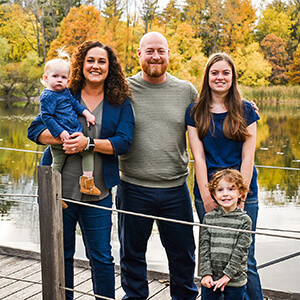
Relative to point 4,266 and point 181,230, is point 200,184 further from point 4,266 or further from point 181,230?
point 4,266

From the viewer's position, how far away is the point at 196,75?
22812 millimetres

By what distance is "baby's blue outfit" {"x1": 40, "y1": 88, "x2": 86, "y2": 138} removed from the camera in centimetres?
197

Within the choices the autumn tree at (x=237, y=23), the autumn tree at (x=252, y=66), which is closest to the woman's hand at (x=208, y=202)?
the autumn tree at (x=252, y=66)

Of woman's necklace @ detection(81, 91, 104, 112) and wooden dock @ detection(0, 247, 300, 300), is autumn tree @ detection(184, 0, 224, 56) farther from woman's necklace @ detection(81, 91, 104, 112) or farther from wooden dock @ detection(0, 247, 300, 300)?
woman's necklace @ detection(81, 91, 104, 112)

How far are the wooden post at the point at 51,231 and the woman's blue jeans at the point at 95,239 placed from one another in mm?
152

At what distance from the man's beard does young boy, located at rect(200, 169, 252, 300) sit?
509 millimetres

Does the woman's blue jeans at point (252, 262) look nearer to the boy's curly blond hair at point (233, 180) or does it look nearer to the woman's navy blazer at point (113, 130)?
the boy's curly blond hair at point (233, 180)

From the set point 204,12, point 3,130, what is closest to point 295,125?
point 3,130

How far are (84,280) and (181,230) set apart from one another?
2.79 ft

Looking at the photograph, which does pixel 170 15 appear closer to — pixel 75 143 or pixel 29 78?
pixel 29 78

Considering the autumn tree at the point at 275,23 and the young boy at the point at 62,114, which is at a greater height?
the autumn tree at the point at 275,23

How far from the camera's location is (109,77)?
6.79ft

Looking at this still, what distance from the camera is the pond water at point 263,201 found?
4354mm

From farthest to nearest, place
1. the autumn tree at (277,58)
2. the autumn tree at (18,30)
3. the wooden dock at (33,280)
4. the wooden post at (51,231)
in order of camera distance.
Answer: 1. the autumn tree at (18,30)
2. the autumn tree at (277,58)
3. the wooden dock at (33,280)
4. the wooden post at (51,231)
